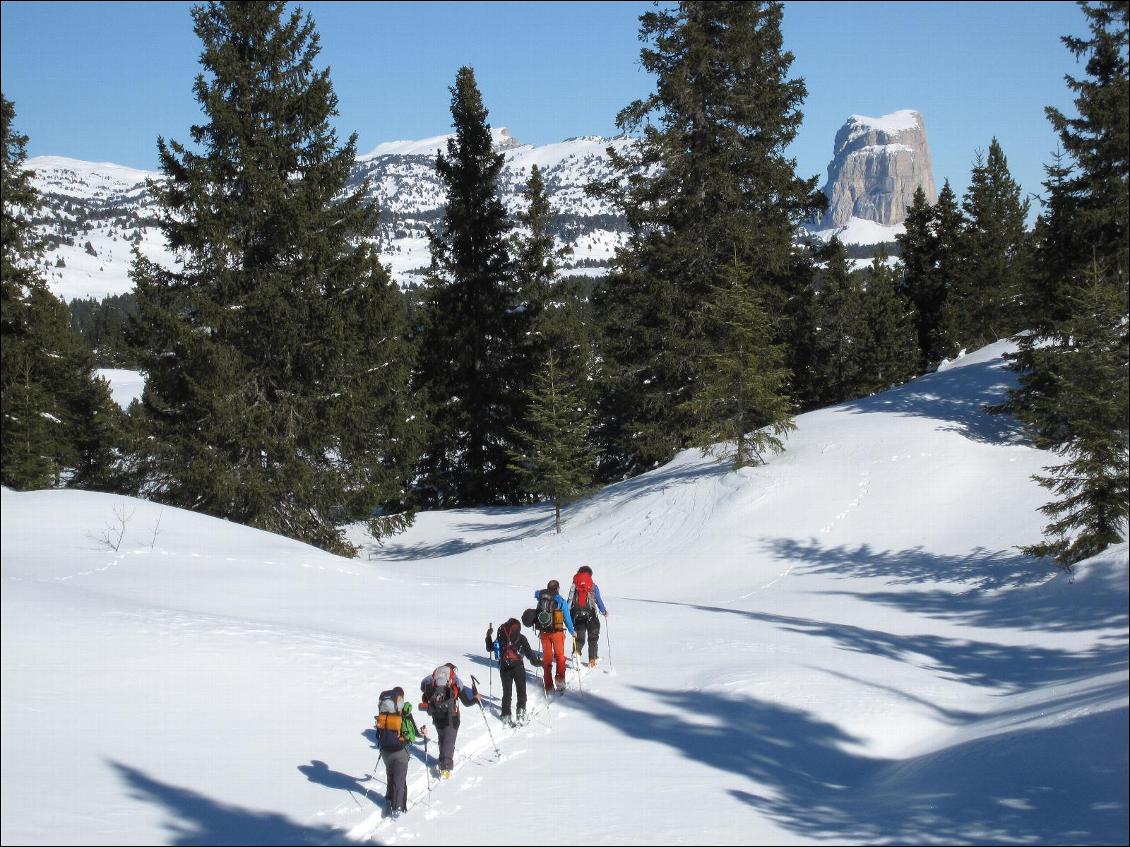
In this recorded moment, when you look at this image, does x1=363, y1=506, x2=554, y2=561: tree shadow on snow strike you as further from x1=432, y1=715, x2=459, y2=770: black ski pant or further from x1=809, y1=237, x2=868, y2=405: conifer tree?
x1=809, y1=237, x2=868, y2=405: conifer tree

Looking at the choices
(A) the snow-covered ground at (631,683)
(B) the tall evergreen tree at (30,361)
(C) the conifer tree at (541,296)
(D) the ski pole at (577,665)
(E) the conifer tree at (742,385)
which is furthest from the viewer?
(C) the conifer tree at (541,296)

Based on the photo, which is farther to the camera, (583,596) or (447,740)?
(583,596)

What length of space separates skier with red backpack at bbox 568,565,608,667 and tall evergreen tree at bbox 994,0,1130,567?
870cm

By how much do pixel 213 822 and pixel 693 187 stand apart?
2622 cm

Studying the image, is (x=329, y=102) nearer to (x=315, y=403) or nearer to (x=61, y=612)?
(x=315, y=403)

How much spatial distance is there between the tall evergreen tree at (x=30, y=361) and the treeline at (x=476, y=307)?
34cm

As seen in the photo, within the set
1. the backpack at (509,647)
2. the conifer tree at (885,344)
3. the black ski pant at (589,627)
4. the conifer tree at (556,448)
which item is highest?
the conifer tree at (885,344)

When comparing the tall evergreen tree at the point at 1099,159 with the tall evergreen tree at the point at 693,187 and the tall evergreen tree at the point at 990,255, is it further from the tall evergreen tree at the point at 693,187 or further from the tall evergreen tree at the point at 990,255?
the tall evergreen tree at the point at 990,255

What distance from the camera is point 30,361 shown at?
68.0ft

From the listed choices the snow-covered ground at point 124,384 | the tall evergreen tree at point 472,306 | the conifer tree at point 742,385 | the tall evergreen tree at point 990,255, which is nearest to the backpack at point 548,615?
the conifer tree at point 742,385

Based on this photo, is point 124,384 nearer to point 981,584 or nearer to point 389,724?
point 981,584

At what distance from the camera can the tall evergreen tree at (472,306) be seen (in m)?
33.4

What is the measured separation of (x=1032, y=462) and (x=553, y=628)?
16978 mm

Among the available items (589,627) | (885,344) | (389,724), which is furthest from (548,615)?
(885,344)
